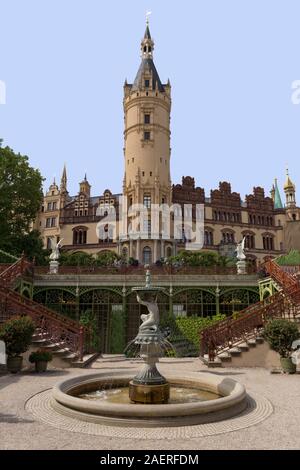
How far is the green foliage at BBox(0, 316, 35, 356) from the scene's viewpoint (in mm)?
12492

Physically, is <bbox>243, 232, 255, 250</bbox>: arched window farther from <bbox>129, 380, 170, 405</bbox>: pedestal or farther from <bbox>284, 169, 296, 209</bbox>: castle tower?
<bbox>129, 380, 170, 405</bbox>: pedestal

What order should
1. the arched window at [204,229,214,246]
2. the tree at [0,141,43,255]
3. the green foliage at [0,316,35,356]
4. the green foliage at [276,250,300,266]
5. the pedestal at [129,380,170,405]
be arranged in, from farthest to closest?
the arched window at [204,229,214,246] < the tree at [0,141,43,255] < the green foliage at [276,250,300,266] < the green foliage at [0,316,35,356] < the pedestal at [129,380,170,405]

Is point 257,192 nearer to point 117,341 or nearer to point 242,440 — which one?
point 117,341

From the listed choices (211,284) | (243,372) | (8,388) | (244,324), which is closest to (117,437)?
(8,388)

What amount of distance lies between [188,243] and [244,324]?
37.4 meters

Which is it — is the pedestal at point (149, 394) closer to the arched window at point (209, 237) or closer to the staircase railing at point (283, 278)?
the staircase railing at point (283, 278)

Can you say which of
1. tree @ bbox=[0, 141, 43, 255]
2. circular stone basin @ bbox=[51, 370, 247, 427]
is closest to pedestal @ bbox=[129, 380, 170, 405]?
circular stone basin @ bbox=[51, 370, 247, 427]

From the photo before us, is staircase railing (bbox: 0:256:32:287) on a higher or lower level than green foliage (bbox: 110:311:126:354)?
higher

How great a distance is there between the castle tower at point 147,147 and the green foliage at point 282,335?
35.0 meters

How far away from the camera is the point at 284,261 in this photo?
27188 mm

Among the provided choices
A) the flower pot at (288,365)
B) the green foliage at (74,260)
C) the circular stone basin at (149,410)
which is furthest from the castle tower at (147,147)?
the circular stone basin at (149,410)

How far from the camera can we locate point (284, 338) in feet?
42.7

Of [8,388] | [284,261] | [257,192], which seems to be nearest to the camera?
[8,388]

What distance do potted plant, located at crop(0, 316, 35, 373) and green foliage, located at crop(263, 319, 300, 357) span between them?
30.3 ft
